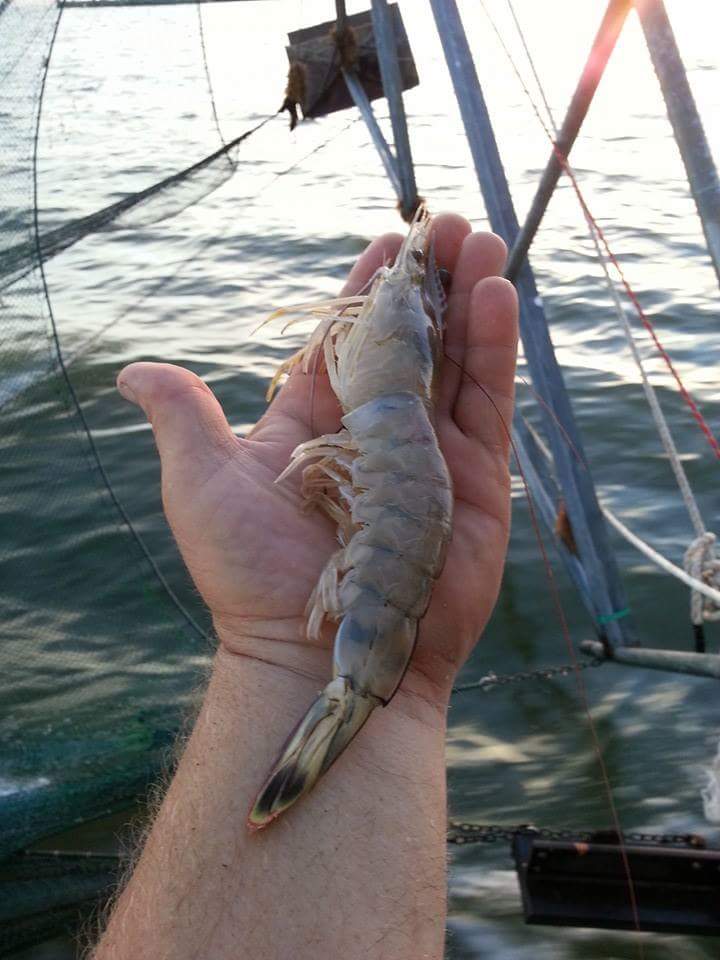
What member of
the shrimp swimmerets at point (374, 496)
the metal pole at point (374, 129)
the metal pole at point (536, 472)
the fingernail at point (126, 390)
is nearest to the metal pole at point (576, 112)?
the shrimp swimmerets at point (374, 496)

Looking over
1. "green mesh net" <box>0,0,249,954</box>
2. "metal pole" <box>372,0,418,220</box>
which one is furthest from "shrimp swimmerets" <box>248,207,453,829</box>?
"metal pole" <box>372,0,418,220</box>

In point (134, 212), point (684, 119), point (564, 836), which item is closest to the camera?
point (684, 119)

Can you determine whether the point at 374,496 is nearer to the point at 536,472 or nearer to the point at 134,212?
the point at 536,472

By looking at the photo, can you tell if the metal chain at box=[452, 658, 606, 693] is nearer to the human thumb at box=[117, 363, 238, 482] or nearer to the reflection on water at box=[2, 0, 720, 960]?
the reflection on water at box=[2, 0, 720, 960]

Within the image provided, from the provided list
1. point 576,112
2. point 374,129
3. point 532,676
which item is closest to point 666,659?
point 532,676

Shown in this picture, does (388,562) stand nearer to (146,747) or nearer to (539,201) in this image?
(146,747)

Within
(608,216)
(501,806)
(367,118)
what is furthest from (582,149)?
(501,806)
